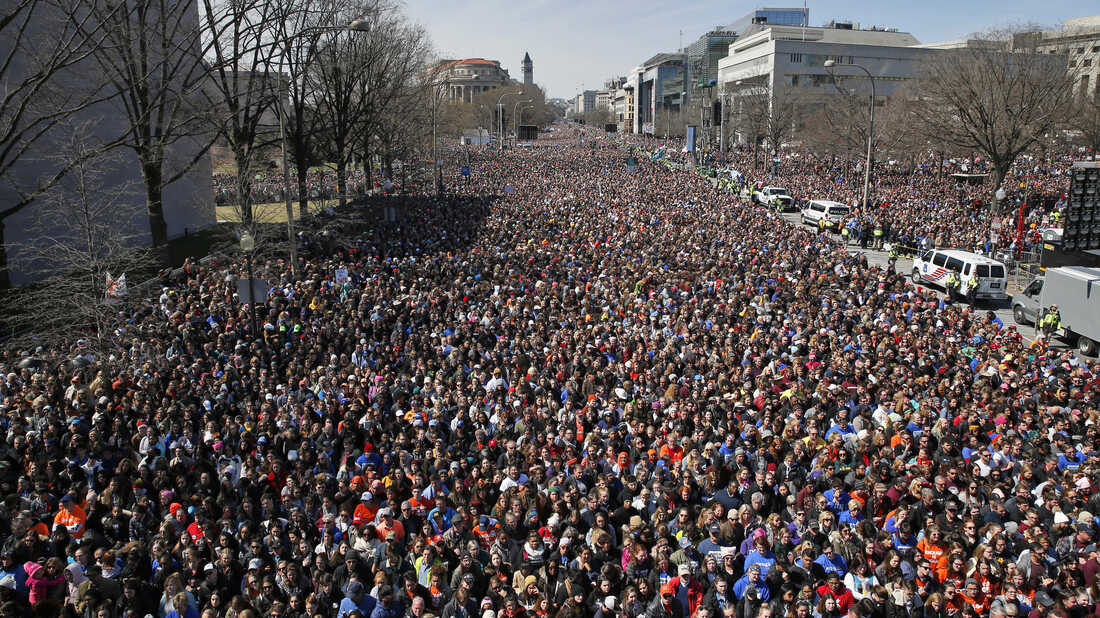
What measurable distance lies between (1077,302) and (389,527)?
53.7 ft

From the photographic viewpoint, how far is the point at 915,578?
19.2 ft

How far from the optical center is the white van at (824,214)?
3334 cm

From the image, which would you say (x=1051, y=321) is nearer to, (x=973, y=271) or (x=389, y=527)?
(x=973, y=271)

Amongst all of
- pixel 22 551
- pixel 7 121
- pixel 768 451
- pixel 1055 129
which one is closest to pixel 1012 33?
pixel 1055 129

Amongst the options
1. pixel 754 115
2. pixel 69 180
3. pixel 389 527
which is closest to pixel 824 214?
pixel 69 180

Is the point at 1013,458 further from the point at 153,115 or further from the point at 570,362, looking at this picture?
the point at 153,115

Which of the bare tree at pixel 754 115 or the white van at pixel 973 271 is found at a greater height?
the bare tree at pixel 754 115

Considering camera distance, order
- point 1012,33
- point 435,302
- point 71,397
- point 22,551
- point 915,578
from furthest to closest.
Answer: point 1012,33 < point 435,302 < point 71,397 < point 22,551 < point 915,578

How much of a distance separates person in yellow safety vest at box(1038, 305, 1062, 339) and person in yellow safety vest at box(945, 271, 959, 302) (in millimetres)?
3980

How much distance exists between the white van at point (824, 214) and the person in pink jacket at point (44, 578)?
3192cm

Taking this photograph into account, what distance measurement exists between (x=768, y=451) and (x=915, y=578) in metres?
2.56

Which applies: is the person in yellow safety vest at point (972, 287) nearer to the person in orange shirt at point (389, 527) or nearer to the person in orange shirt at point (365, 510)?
Answer: the person in orange shirt at point (365, 510)

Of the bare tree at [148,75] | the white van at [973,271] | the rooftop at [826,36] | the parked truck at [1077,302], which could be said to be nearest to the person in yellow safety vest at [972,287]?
the white van at [973,271]

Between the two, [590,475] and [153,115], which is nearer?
[590,475]
